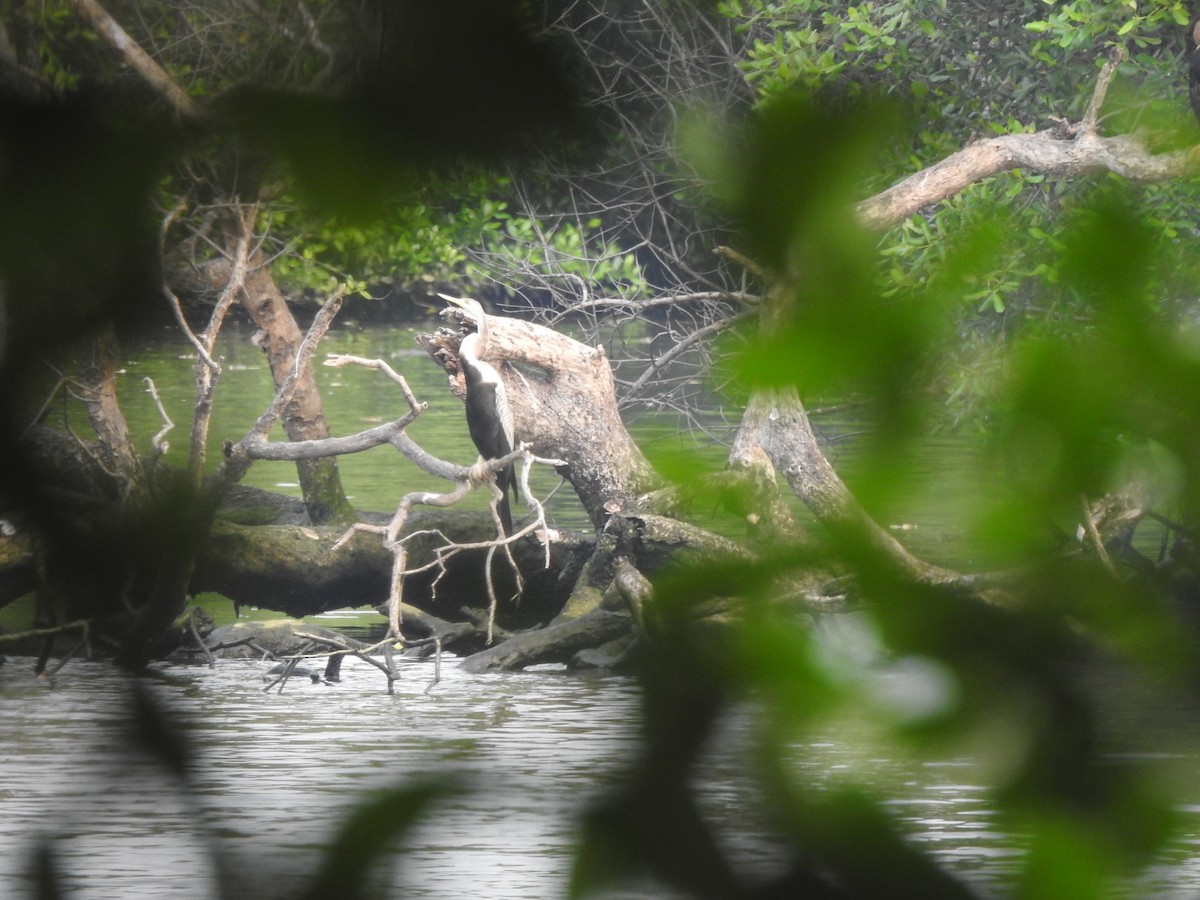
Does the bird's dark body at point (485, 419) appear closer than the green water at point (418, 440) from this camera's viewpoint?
No

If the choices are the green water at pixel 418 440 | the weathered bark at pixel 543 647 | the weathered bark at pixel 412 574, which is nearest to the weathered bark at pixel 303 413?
the green water at pixel 418 440

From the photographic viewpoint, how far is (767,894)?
2.07ft

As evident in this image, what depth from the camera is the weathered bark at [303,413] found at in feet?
33.1

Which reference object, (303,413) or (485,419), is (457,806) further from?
(303,413)

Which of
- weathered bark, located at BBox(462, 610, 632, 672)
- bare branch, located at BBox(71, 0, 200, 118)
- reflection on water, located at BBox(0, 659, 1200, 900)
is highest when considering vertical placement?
bare branch, located at BBox(71, 0, 200, 118)

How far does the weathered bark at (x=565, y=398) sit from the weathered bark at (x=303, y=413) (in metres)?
1.01

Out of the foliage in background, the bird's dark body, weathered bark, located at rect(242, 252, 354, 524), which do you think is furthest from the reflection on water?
weathered bark, located at rect(242, 252, 354, 524)

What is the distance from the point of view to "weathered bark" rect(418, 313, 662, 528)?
937cm

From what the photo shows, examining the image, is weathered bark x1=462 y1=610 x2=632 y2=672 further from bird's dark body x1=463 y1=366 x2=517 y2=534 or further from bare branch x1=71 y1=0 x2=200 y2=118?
bare branch x1=71 y1=0 x2=200 y2=118

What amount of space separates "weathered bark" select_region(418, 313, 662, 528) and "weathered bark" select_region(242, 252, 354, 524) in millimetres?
1006

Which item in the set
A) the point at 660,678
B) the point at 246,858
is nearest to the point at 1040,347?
the point at 660,678

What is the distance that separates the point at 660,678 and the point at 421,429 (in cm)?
1791

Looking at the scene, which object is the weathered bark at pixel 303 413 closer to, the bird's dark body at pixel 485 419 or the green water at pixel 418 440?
the green water at pixel 418 440

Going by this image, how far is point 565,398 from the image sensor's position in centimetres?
954
